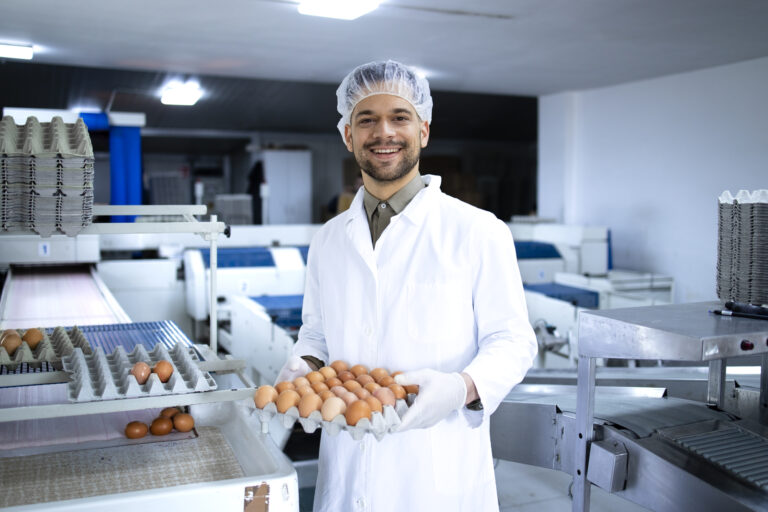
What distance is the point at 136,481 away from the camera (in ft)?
4.97

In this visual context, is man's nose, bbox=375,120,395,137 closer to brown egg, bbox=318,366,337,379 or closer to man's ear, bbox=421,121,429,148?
man's ear, bbox=421,121,429,148

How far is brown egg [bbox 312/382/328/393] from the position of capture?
142 cm

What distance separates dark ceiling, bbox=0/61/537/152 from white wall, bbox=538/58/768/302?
1851 mm

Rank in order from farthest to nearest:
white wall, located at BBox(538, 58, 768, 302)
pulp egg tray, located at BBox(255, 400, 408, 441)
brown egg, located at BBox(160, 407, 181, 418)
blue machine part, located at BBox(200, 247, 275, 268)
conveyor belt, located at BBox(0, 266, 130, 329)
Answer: white wall, located at BBox(538, 58, 768, 302) < blue machine part, located at BBox(200, 247, 275, 268) < conveyor belt, located at BBox(0, 266, 130, 329) < brown egg, located at BBox(160, 407, 181, 418) < pulp egg tray, located at BBox(255, 400, 408, 441)

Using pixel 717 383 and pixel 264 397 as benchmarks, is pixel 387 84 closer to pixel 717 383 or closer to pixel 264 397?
pixel 264 397

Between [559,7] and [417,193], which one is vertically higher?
[559,7]

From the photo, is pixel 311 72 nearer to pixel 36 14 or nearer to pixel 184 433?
pixel 36 14

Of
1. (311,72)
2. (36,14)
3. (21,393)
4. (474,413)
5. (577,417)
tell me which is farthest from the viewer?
(311,72)

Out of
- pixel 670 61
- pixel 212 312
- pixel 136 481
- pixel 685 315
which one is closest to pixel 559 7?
pixel 670 61

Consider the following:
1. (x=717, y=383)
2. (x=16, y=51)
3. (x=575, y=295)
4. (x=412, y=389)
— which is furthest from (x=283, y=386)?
(x=16, y=51)

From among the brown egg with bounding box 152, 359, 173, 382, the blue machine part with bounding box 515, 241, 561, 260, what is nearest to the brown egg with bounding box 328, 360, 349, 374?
the brown egg with bounding box 152, 359, 173, 382

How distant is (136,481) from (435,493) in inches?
26.9

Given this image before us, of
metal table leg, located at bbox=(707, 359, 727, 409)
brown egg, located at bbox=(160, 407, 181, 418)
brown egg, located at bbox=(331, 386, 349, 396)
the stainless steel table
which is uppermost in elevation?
the stainless steel table

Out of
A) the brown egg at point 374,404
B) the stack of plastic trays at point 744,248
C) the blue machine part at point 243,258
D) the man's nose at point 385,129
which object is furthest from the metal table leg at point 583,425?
the blue machine part at point 243,258
